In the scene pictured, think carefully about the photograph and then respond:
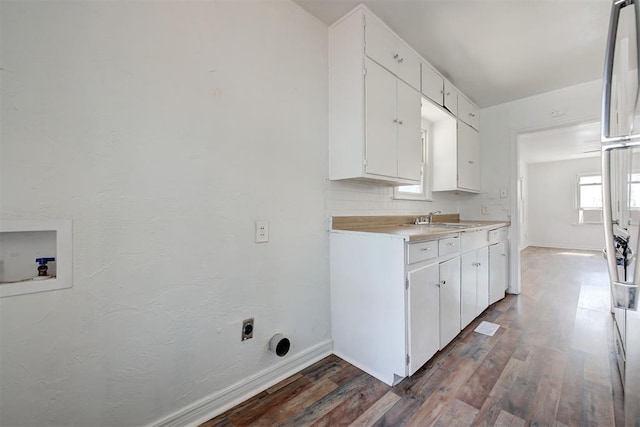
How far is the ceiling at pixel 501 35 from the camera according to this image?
5.73 feet

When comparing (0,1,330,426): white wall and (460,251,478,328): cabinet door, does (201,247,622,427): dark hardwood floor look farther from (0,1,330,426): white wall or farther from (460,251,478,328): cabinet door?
(0,1,330,426): white wall

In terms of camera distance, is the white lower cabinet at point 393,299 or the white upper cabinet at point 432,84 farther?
the white upper cabinet at point 432,84

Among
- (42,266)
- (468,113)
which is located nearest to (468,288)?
(468,113)

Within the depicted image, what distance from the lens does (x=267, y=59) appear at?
1583 millimetres

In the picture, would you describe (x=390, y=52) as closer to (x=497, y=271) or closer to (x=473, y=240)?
(x=473, y=240)

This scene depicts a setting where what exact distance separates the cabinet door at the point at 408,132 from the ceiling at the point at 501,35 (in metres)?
0.42

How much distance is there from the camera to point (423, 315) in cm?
162

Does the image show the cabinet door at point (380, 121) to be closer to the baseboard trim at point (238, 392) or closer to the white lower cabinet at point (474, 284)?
the white lower cabinet at point (474, 284)

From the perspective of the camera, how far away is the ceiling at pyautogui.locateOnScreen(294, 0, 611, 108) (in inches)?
68.7

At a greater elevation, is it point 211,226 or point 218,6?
point 218,6

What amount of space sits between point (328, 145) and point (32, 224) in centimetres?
156

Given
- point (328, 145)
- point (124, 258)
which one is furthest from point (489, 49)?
point (124, 258)

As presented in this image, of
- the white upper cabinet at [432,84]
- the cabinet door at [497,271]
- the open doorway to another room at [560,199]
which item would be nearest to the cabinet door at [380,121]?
A: the white upper cabinet at [432,84]

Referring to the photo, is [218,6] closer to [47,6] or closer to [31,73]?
[47,6]
